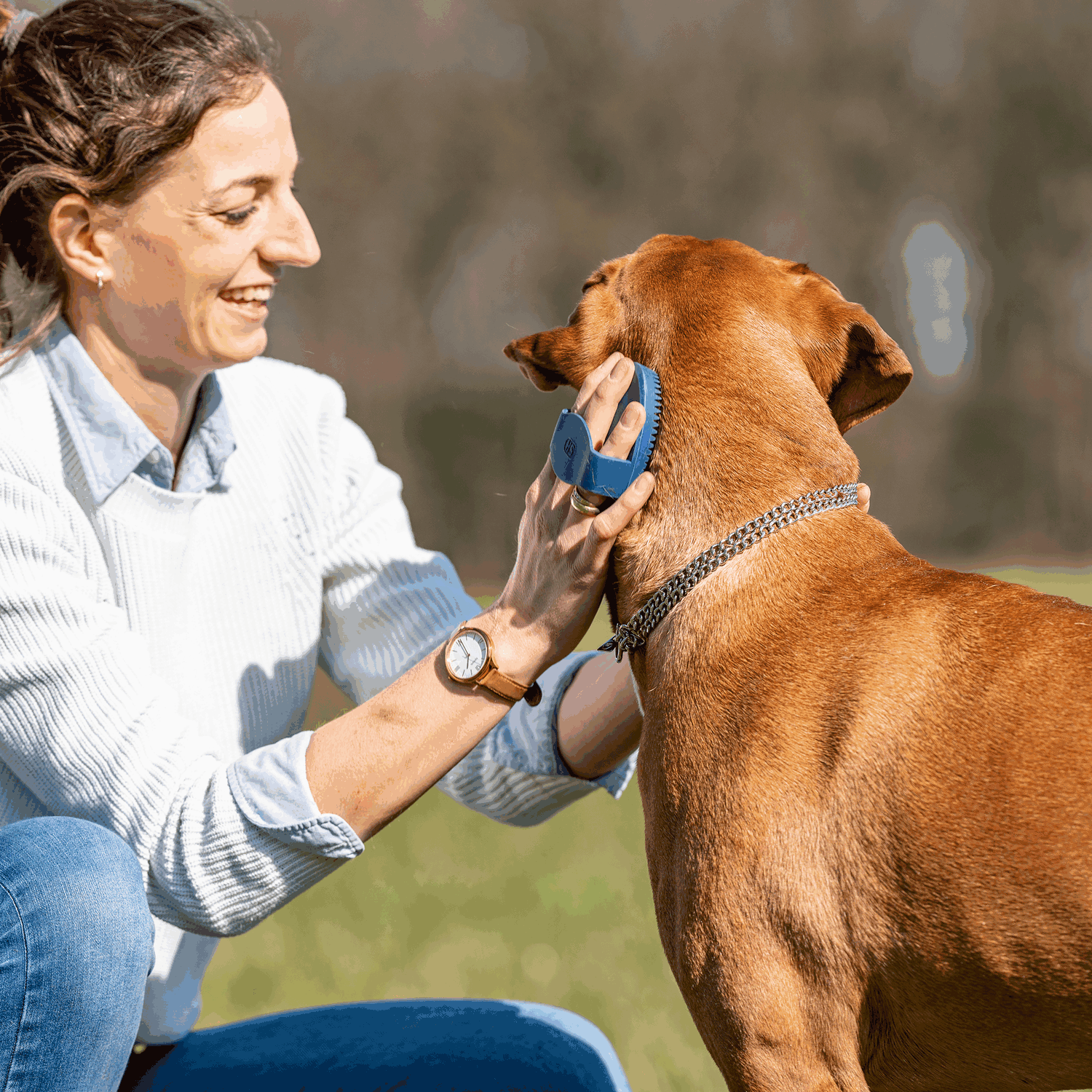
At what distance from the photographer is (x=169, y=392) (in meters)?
2.02


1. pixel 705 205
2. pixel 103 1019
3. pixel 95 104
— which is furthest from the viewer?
pixel 705 205

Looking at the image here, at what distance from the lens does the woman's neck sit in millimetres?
1939

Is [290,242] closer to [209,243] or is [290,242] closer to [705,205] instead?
[209,243]

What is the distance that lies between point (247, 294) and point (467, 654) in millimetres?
799

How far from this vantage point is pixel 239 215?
1.89 meters

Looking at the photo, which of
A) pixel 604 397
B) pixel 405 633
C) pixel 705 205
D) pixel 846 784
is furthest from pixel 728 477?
pixel 705 205

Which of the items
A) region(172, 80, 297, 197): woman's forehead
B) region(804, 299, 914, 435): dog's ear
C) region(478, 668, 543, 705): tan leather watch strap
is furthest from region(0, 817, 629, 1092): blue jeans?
region(804, 299, 914, 435): dog's ear

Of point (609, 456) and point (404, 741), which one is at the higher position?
point (609, 456)

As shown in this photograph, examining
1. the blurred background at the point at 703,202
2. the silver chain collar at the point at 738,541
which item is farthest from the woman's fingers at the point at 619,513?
the blurred background at the point at 703,202

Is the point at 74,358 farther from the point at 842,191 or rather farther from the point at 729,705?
the point at 842,191

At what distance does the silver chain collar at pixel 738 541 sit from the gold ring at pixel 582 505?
0.14 metres

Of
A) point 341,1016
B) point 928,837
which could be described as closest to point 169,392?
point 341,1016

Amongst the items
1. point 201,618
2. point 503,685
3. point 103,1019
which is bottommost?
point 103,1019

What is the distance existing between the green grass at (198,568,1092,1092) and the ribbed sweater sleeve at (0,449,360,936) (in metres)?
1.22
